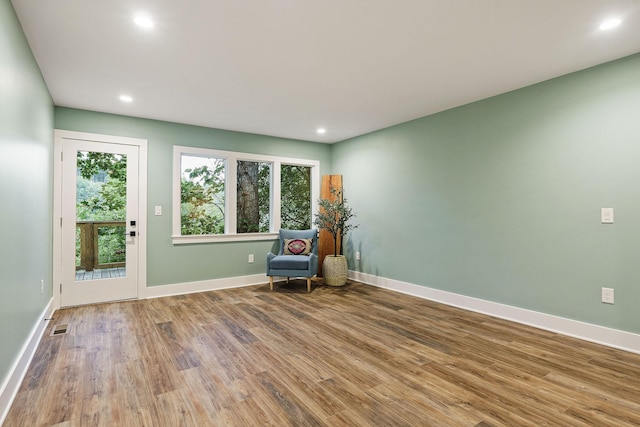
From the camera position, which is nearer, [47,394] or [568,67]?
[47,394]

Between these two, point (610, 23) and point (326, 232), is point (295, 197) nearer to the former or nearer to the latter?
point (326, 232)

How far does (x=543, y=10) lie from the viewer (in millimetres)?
2061

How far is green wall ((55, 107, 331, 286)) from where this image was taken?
13.5ft

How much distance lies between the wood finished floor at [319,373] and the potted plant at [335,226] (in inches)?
55.4

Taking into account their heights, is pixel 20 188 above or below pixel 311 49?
below

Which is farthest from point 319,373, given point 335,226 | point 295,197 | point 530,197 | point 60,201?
point 295,197

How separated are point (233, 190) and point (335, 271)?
79.2 inches

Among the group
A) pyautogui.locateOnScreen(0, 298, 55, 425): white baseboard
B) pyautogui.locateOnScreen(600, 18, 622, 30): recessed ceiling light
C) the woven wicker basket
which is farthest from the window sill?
pyautogui.locateOnScreen(600, 18, 622, 30): recessed ceiling light

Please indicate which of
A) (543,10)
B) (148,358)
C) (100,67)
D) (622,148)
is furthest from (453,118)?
(148,358)

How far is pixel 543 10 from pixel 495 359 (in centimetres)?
248

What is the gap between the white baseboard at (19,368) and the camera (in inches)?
72.1

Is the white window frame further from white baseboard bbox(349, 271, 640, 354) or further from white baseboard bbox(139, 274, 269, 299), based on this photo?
white baseboard bbox(349, 271, 640, 354)

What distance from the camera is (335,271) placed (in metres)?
5.03

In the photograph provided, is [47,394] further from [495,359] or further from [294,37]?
[495,359]
